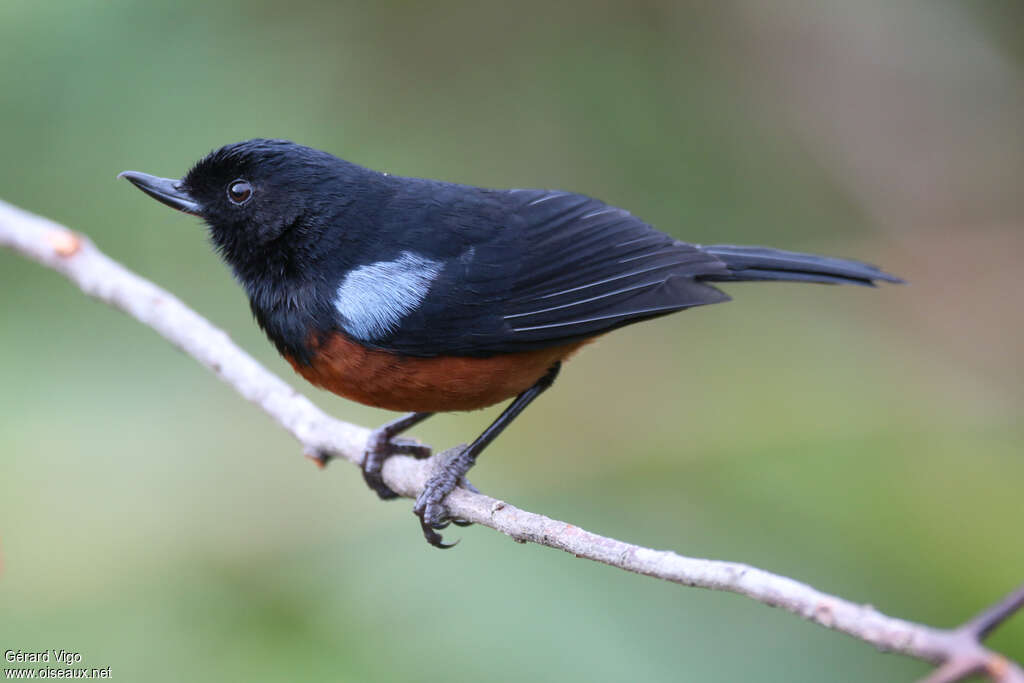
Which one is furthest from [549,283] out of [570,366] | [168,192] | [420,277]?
[570,366]

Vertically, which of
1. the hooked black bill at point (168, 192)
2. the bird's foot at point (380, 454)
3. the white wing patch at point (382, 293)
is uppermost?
A: the hooked black bill at point (168, 192)

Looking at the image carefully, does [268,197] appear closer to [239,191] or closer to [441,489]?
[239,191]

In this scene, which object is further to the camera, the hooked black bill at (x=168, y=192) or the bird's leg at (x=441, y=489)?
the hooked black bill at (x=168, y=192)

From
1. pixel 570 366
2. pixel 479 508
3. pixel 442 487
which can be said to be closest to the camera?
pixel 479 508

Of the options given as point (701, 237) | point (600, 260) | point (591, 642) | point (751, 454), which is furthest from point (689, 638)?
point (701, 237)

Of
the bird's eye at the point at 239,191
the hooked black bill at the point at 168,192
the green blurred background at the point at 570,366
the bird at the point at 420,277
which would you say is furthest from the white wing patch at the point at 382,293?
the green blurred background at the point at 570,366

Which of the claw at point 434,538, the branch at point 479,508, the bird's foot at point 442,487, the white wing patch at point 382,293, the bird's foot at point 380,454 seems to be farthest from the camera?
the bird's foot at point 380,454

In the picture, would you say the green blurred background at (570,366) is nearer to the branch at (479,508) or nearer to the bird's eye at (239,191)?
the branch at (479,508)
